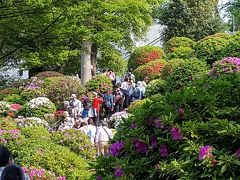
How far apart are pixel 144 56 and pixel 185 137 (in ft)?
78.8

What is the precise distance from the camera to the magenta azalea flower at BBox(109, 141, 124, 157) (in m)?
4.06

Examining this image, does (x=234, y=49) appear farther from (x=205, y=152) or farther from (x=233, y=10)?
(x=233, y=10)

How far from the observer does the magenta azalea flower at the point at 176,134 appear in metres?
3.57

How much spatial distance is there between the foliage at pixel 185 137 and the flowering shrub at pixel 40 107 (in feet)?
50.5

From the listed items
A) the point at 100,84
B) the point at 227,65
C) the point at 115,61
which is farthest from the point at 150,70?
the point at 227,65

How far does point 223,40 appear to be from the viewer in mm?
18688

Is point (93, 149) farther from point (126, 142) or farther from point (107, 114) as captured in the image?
point (107, 114)

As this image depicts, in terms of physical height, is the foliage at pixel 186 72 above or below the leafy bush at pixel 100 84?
below

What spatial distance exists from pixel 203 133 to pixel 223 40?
15512 mm

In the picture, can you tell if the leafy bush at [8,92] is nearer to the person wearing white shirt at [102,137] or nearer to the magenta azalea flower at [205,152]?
the person wearing white shirt at [102,137]

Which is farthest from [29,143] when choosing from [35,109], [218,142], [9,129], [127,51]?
[127,51]

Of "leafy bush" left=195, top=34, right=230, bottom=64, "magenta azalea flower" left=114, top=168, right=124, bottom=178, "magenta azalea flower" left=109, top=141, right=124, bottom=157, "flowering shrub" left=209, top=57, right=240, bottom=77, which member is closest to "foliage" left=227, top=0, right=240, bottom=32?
"leafy bush" left=195, top=34, right=230, bottom=64

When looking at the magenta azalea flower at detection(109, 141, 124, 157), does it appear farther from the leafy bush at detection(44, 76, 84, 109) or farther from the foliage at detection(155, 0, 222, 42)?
the foliage at detection(155, 0, 222, 42)

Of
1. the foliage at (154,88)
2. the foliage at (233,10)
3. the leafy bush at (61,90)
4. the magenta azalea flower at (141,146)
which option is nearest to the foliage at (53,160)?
the magenta azalea flower at (141,146)
